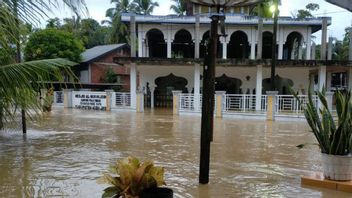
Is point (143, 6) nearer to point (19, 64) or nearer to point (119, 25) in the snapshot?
point (119, 25)

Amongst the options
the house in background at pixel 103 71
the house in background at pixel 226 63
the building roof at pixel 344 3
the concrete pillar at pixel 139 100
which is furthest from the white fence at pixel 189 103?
the building roof at pixel 344 3

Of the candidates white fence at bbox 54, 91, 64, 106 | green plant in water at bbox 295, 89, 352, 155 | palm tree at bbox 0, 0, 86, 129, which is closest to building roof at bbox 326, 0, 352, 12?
palm tree at bbox 0, 0, 86, 129

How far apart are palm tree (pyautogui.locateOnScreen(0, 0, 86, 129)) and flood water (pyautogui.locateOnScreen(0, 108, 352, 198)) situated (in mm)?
1142

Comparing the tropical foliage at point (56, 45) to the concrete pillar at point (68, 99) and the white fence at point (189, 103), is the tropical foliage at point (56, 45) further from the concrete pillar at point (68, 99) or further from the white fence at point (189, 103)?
the white fence at point (189, 103)

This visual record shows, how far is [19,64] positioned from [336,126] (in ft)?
15.1

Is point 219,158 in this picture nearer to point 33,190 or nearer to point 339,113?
point 339,113

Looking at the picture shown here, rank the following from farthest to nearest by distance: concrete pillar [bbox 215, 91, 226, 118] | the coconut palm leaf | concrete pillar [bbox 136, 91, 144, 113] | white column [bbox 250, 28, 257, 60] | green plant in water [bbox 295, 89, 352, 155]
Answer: white column [bbox 250, 28, 257, 60] < concrete pillar [bbox 136, 91, 144, 113] < concrete pillar [bbox 215, 91, 226, 118] < the coconut palm leaf < green plant in water [bbox 295, 89, 352, 155]

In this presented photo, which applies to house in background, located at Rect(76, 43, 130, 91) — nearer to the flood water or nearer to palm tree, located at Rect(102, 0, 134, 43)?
palm tree, located at Rect(102, 0, 134, 43)

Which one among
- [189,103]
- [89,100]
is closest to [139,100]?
[189,103]

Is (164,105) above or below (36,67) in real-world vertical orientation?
below

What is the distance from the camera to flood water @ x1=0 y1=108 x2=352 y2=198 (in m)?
4.83

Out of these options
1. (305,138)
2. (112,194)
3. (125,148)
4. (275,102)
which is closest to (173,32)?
(275,102)

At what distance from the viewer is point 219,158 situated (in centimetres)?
701

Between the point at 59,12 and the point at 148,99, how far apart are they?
2065cm
